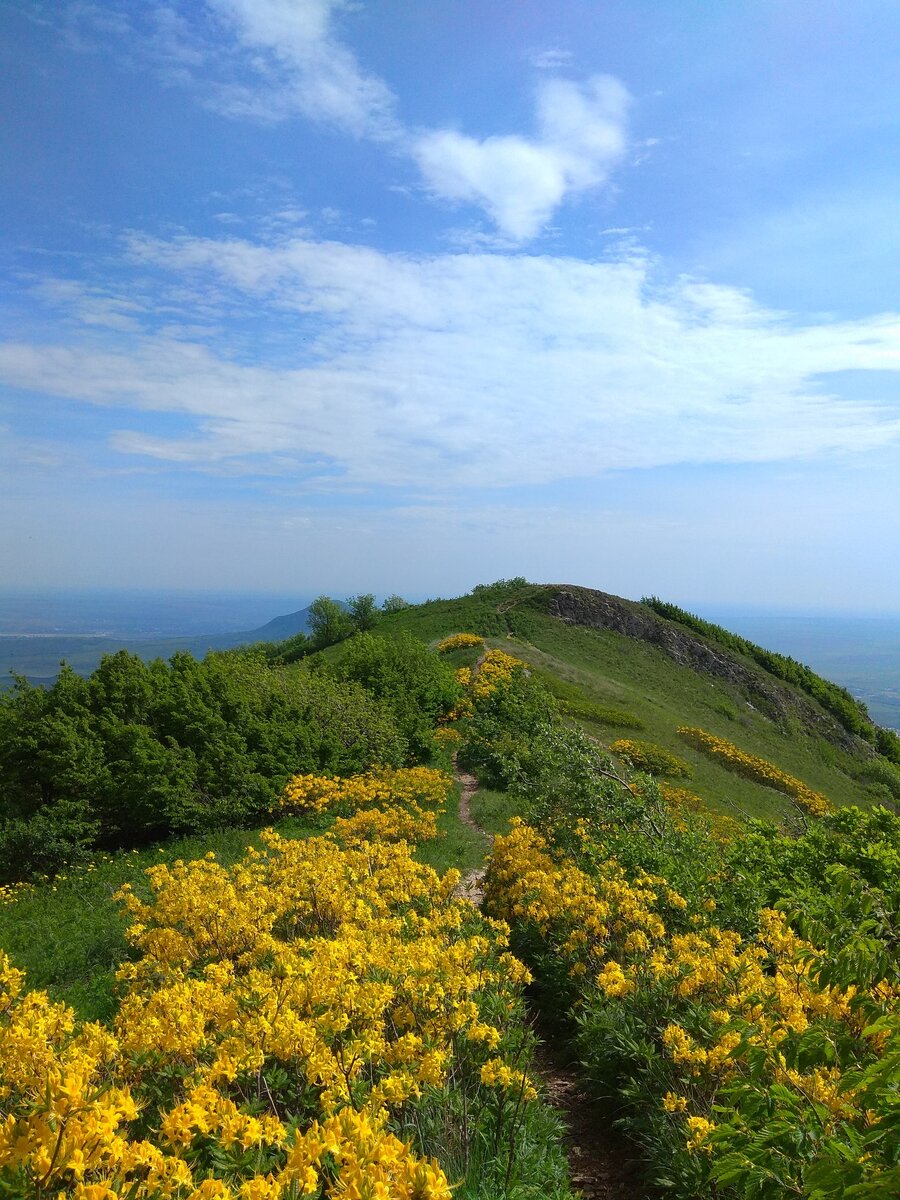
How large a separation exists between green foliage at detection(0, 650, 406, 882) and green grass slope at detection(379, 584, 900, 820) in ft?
45.4

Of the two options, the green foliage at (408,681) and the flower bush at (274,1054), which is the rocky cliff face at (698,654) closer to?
the green foliage at (408,681)

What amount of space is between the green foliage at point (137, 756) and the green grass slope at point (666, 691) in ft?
45.4

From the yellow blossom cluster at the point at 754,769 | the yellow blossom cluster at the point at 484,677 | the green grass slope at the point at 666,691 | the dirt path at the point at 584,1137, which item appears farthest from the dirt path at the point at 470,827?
the yellow blossom cluster at the point at 754,769

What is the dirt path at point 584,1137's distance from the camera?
17.8 feet

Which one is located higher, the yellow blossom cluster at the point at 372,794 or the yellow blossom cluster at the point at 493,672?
the yellow blossom cluster at the point at 493,672

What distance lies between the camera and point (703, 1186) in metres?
4.53

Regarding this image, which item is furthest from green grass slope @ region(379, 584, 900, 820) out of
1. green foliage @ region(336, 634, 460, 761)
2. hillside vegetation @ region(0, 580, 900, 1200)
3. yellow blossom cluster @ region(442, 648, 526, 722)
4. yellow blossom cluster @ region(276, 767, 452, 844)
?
yellow blossom cluster @ region(276, 767, 452, 844)

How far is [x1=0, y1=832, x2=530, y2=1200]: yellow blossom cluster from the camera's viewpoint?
8.75 ft

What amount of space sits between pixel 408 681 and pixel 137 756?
11134 mm

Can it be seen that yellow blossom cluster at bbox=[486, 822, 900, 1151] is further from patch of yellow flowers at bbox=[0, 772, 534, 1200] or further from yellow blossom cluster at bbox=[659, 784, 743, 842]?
yellow blossom cluster at bbox=[659, 784, 743, 842]

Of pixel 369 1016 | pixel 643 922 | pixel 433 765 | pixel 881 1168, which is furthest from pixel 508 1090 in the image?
A: pixel 433 765

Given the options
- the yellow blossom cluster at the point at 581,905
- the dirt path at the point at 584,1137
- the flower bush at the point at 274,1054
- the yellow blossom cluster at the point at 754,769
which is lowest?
the yellow blossom cluster at the point at 754,769

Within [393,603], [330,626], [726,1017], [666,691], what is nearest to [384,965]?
[726,1017]

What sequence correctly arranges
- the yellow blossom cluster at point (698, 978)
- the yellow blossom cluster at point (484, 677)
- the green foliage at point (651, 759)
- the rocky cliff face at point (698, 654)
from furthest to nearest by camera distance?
the rocky cliff face at point (698, 654) < the yellow blossom cluster at point (484, 677) < the green foliage at point (651, 759) < the yellow blossom cluster at point (698, 978)
